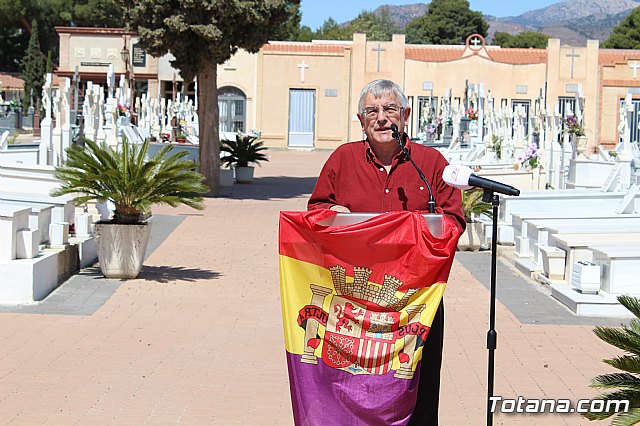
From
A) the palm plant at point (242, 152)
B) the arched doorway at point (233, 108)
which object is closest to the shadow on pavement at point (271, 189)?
the palm plant at point (242, 152)

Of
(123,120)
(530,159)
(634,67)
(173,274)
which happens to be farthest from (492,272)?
(634,67)

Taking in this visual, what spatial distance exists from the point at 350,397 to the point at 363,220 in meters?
0.78

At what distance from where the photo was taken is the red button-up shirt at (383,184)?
4.99m

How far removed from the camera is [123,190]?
11914mm

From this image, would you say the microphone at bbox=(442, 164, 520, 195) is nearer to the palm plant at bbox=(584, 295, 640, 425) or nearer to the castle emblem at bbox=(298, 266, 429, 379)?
the castle emblem at bbox=(298, 266, 429, 379)

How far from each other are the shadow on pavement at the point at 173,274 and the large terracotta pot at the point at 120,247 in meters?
0.32

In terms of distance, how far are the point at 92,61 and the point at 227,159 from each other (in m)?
37.6

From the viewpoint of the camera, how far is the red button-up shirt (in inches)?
197

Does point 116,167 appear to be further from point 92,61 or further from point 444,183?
point 92,61

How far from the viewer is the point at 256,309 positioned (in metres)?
10.7

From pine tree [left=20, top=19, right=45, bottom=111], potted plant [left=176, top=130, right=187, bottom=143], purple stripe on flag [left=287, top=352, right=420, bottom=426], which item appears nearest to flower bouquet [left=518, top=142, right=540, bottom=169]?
potted plant [left=176, top=130, right=187, bottom=143]

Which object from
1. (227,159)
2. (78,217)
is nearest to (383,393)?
(78,217)

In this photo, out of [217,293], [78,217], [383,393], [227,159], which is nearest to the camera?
[383,393]

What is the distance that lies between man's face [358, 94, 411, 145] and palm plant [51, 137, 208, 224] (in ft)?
23.5
